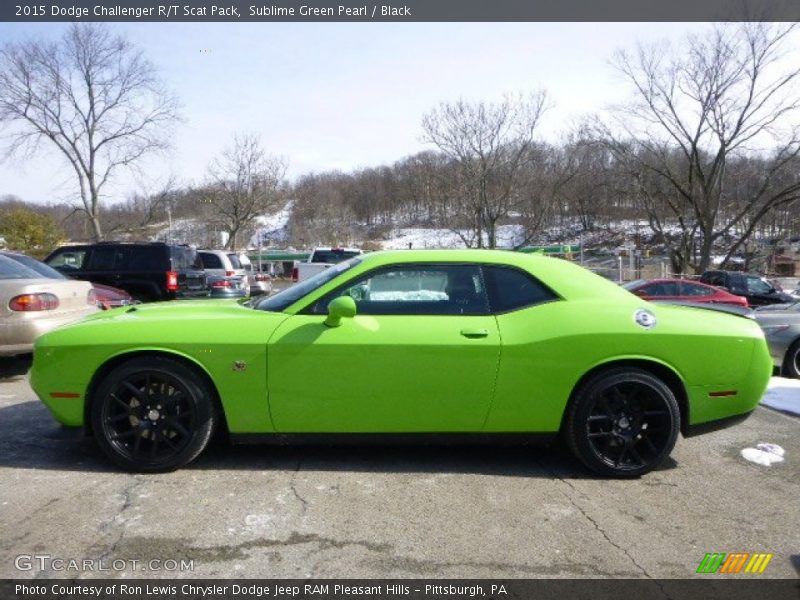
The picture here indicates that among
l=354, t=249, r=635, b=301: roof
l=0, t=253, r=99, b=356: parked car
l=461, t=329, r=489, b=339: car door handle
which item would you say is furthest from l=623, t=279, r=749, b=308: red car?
l=0, t=253, r=99, b=356: parked car

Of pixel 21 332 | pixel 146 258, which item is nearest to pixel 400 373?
pixel 21 332

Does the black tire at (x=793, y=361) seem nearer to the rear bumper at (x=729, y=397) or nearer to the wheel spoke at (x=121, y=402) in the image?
the rear bumper at (x=729, y=397)

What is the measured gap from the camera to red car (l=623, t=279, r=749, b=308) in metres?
16.2

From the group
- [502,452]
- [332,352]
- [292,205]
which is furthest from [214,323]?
[292,205]

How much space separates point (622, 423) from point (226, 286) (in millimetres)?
12876

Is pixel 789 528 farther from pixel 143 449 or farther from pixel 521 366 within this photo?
pixel 143 449

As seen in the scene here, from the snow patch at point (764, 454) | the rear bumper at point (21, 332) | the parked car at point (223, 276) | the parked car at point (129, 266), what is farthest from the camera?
the parked car at point (223, 276)

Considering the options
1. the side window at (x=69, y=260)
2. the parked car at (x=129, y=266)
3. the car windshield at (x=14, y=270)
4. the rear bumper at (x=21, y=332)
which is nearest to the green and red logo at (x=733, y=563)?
the rear bumper at (x=21, y=332)

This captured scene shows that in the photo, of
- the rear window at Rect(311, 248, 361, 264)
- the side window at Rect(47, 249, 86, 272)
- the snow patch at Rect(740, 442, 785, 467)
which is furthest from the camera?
the rear window at Rect(311, 248, 361, 264)

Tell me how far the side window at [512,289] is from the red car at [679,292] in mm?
13623

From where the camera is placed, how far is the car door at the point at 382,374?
3.48 meters

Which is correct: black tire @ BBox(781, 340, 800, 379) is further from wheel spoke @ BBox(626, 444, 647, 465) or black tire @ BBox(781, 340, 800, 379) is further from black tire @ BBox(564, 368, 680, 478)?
wheel spoke @ BBox(626, 444, 647, 465)

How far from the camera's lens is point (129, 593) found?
238 centimetres

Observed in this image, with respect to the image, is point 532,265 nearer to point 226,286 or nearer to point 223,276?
point 226,286
